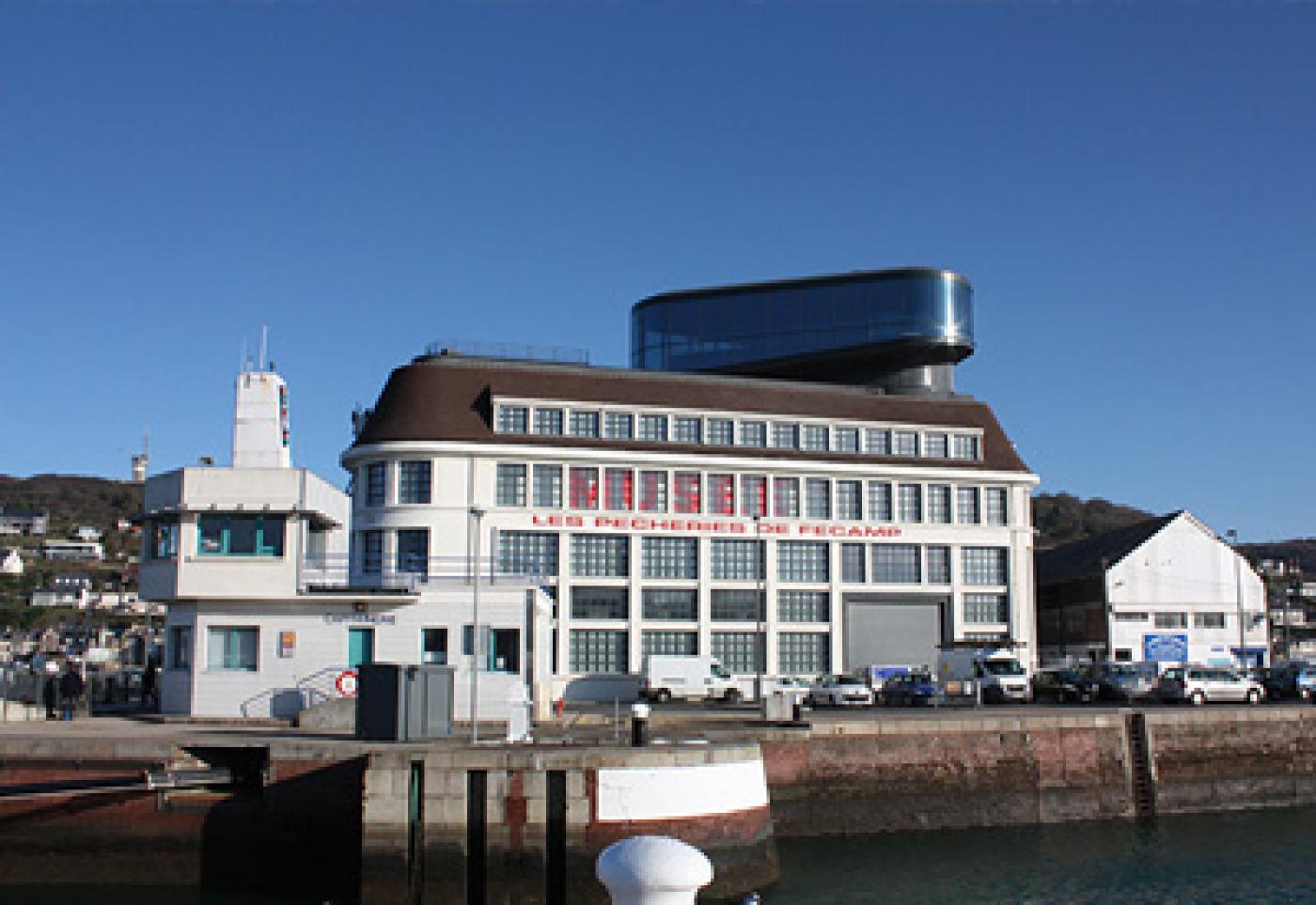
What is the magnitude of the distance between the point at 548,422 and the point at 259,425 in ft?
64.9

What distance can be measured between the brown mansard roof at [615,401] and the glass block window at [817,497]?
1.31 meters

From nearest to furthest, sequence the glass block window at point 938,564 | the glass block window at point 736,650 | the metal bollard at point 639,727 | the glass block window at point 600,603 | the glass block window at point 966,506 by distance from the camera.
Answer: the metal bollard at point 639,727 < the glass block window at point 600,603 < the glass block window at point 736,650 < the glass block window at point 938,564 < the glass block window at point 966,506

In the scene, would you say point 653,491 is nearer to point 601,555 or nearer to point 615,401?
point 601,555

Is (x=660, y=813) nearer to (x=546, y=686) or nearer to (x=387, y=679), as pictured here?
(x=387, y=679)

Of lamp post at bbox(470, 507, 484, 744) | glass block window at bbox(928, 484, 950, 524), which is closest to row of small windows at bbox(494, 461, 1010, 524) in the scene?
glass block window at bbox(928, 484, 950, 524)

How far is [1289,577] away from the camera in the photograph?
140 meters

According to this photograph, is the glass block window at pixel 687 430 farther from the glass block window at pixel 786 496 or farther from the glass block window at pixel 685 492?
the glass block window at pixel 786 496

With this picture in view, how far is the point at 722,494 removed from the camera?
59.8 meters

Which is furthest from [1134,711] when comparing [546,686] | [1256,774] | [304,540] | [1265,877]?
[304,540]

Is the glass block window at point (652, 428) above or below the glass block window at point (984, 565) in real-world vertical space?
above

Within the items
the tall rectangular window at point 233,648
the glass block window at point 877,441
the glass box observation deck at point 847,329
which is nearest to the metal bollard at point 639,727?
the tall rectangular window at point 233,648

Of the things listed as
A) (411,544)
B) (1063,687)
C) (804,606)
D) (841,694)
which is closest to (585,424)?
(411,544)

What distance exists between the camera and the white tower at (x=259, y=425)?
1602 inches

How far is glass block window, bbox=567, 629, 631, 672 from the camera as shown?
55.9 meters
